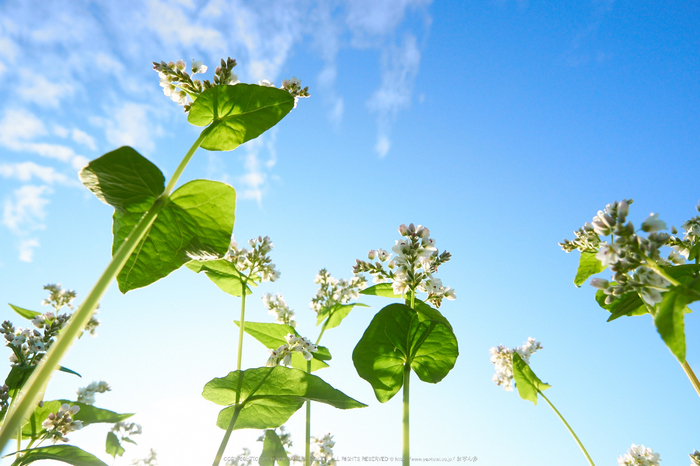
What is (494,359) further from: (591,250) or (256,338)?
(256,338)

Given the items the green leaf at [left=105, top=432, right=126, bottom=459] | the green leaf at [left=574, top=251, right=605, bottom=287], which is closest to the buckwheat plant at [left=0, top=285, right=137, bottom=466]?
the green leaf at [left=105, top=432, right=126, bottom=459]

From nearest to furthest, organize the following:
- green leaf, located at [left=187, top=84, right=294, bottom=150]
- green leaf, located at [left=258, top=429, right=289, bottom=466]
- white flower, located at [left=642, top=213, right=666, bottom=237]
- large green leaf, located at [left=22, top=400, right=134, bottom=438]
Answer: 1. white flower, located at [left=642, top=213, right=666, bottom=237]
2. green leaf, located at [left=187, top=84, right=294, bottom=150]
3. large green leaf, located at [left=22, top=400, right=134, bottom=438]
4. green leaf, located at [left=258, top=429, right=289, bottom=466]

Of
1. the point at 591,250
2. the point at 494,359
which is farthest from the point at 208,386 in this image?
the point at 494,359

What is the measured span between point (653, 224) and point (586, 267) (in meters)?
Result: 1.86

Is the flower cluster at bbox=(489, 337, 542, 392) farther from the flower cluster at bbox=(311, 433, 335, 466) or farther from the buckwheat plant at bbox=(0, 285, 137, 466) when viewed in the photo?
the buckwheat plant at bbox=(0, 285, 137, 466)

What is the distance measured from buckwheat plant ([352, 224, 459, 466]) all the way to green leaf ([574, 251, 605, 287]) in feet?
4.51

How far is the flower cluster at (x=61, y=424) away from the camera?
2.88m

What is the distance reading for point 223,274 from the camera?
4.08 m

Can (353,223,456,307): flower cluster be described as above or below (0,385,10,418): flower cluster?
above

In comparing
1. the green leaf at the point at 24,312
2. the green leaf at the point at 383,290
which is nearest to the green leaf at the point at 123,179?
the green leaf at the point at 383,290

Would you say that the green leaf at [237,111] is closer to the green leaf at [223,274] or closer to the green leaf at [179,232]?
the green leaf at [179,232]

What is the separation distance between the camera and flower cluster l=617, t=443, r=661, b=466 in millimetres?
4289

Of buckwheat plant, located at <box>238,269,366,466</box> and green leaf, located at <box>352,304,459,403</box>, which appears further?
buckwheat plant, located at <box>238,269,366,466</box>

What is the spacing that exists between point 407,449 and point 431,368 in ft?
3.02
